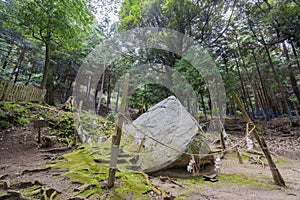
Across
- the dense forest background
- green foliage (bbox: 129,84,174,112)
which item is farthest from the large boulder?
green foliage (bbox: 129,84,174,112)

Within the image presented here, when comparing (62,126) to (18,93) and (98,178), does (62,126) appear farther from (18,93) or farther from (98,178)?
(98,178)

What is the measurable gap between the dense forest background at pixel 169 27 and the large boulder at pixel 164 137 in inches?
141

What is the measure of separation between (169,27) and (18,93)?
9910 mm

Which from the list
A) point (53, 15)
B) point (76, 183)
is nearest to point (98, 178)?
point (76, 183)

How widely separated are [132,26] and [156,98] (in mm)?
5781

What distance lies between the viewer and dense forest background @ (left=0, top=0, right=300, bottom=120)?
604cm

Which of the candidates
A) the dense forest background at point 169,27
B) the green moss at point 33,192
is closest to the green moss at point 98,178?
the green moss at point 33,192

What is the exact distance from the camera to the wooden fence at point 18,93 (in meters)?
6.45

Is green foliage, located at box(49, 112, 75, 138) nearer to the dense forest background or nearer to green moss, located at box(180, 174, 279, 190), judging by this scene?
the dense forest background

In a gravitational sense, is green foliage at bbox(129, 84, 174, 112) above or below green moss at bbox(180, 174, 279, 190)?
above

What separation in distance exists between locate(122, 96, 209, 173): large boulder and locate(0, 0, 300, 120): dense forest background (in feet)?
11.7

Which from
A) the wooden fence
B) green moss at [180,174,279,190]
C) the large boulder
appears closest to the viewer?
green moss at [180,174,279,190]

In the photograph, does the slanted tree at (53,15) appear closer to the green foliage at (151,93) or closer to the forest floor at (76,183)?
the forest floor at (76,183)

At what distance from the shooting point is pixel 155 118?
4.40 m
